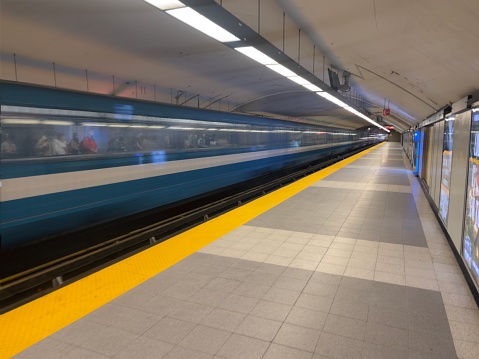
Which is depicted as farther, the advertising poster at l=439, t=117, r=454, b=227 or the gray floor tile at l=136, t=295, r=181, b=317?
the advertising poster at l=439, t=117, r=454, b=227

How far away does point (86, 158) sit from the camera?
4.83 metres

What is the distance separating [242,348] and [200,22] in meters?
3.04

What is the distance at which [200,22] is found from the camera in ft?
11.4

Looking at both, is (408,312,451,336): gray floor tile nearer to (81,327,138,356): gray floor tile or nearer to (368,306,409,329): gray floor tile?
(368,306,409,329): gray floor tile

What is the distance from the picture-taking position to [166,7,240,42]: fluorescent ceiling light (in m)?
3.16

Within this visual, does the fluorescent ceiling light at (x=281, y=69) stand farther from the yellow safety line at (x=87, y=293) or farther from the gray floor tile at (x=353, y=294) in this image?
the gray floor tile at (x=353, y=294)

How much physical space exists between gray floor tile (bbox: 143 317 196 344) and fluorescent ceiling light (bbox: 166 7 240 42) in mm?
2765

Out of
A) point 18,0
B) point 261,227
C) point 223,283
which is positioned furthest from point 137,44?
point 223,283

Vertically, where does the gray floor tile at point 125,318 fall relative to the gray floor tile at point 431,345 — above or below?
above

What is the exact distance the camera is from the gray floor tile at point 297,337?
2572 mm

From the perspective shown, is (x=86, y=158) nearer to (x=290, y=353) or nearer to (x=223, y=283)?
(x=223, y=283)

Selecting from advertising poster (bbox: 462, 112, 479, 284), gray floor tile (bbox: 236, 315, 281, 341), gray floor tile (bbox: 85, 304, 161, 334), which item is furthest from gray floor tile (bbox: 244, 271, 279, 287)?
advertising poster (bbox: 462, 112, 479, 284)

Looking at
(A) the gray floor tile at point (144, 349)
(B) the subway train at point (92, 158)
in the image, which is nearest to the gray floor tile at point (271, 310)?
(A) the gray floor tile at point (144, 349)

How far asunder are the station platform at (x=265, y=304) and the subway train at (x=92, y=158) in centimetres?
116
